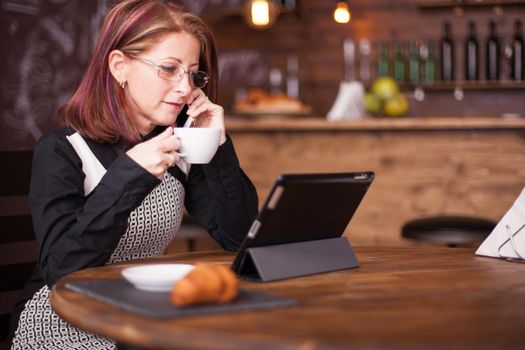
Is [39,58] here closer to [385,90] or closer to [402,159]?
[402,159]

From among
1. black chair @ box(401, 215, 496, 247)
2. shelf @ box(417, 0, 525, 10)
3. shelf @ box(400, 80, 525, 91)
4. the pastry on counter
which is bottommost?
black chair @ box(401, 215, 496, 247)

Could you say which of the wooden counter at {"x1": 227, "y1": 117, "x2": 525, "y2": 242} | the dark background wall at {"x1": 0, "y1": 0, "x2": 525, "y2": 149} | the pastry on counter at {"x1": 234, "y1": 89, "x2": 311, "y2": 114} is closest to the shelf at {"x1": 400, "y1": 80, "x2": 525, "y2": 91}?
the dark background wall at {"x1": 0, "y1": 0, "x2": 525, "y2": 149}

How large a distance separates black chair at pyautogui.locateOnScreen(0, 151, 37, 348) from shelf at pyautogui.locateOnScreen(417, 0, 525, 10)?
12.5ft

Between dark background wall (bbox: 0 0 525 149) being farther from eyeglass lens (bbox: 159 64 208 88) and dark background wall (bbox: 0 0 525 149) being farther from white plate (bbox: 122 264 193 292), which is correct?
white plate (bbox: 122 264 193 292)

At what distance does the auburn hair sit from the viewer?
5.95 feet

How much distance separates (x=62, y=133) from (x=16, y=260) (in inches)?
13.8

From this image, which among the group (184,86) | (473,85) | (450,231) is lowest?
(450,231)

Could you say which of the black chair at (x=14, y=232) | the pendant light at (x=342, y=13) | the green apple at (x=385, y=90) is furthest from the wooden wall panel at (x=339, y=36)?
the black chair at (x=14, y=232)

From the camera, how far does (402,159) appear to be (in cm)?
378

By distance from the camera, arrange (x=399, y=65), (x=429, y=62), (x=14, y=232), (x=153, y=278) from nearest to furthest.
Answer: (x=153, y=278) → (x=14, y=232) → (x=429, y=62) → (x=399, y=65)

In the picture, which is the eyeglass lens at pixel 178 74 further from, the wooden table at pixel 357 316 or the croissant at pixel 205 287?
the croissant at pixel 205 287

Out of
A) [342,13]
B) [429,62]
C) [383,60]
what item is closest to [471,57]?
[429,62]

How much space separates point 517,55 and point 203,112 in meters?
3.53

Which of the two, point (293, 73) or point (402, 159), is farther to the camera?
point (293, 73)
